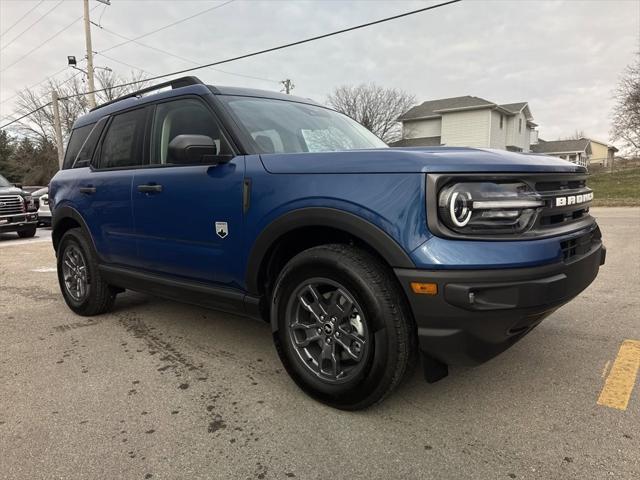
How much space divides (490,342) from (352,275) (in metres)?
0.72

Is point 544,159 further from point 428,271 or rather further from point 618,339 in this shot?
point 618,339

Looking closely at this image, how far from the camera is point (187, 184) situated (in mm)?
3160

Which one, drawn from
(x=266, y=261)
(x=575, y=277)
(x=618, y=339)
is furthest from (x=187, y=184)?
(x=618, y=339)

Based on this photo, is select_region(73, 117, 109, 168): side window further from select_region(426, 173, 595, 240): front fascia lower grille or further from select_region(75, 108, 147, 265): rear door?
select_region(426, 173, 595, 240): front fascia lower grille

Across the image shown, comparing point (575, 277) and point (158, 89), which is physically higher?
point (158, 89)

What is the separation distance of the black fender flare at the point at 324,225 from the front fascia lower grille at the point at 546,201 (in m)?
0.22

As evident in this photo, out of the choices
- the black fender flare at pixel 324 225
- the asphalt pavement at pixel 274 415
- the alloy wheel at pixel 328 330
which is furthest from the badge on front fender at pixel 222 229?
the asphalt pavement at pixel 274 415

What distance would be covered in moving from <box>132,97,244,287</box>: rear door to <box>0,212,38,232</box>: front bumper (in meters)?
10.4

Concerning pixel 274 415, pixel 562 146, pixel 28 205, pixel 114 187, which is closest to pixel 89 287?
pixel 114 187

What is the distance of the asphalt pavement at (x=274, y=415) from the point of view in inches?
83.2

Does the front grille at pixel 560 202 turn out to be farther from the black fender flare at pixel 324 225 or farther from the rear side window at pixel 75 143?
the rear side window at pixel 75 143

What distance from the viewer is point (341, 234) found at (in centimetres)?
267

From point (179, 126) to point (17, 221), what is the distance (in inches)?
431

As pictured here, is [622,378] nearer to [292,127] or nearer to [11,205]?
[292,127]
